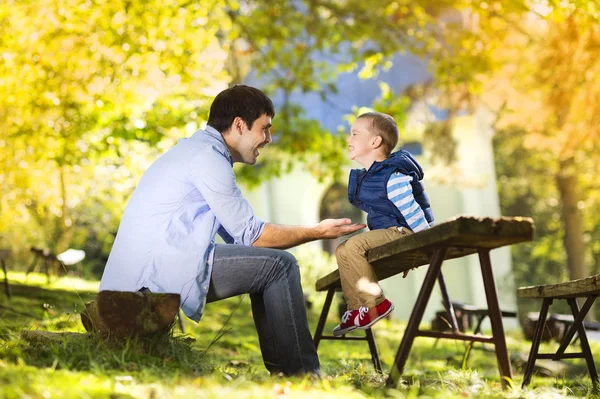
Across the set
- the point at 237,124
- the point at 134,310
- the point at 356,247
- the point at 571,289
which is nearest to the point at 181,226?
the point at 134,310

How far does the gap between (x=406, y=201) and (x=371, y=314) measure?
24.7 inches

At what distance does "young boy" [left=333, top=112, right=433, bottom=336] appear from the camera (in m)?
3.94

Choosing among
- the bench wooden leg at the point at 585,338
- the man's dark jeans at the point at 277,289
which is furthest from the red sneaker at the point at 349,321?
the bench wooden leg at the point at 585,338

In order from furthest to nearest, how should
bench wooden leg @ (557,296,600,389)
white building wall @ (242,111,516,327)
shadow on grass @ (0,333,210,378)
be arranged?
white building wall @ (242,111,516,327)
bench wooden leg @ (557,296,600,389)
shadow on grass @ (0,333,210,378)

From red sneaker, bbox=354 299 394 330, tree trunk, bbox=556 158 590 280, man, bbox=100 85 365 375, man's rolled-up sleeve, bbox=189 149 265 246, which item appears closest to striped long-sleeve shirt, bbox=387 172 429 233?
red sneaker, bbox=354 299 394 330

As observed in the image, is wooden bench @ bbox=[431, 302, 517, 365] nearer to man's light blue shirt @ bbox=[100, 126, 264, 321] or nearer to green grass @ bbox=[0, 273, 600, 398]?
green grass @ bbox=[0, 273, 600, 398]

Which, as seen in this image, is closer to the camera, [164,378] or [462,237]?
[462,237]

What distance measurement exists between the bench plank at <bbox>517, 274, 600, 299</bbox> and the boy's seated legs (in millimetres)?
887

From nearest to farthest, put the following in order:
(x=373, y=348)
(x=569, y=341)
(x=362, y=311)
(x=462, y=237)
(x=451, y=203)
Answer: (x=462, y=237) → (x=362, y=311) → (x=569, y=341) → (x=373, y=348) → (x=451, y=203)

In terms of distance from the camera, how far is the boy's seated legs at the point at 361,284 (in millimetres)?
3893

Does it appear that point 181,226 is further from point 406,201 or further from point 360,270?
point 406,201

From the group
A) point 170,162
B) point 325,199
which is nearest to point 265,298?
point 170,162

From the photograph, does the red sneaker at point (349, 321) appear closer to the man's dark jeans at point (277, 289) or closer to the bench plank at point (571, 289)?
the man's dark jeans at point (277, 289)

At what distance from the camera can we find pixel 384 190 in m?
4.16
